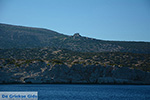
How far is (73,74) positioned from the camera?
69500 millimetres

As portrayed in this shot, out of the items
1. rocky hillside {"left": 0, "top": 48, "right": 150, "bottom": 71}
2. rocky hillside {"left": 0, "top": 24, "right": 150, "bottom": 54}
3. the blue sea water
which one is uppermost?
rocky hillside {"left": 0, "top": 24, "right": 150, "bottom": 54}

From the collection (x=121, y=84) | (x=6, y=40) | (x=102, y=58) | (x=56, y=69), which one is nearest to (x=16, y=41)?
(x=6, y=40)

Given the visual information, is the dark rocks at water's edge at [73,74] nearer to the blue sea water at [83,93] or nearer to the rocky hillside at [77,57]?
the blue sea water at [83,93]

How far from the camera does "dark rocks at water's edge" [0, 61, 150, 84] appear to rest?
223ft

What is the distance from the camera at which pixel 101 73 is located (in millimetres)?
70250

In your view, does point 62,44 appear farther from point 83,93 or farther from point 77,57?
point 83,93

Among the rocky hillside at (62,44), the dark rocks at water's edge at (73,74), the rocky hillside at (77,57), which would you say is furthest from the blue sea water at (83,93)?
the rocky hillside at (62,44)

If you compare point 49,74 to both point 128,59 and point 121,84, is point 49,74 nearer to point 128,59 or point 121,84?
point 121,84

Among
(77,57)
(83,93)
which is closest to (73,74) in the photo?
(83,93)

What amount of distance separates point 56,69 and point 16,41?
259 feet

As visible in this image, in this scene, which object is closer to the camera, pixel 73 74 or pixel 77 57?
pixel 73 74

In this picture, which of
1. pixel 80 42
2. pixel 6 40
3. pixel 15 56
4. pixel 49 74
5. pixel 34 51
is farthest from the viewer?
pixel 80 42

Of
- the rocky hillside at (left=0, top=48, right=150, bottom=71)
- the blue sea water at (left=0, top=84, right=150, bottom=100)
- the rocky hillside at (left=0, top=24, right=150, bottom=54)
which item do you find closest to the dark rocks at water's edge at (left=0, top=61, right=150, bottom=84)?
the blue sea water at (left=0, top=84, right=150, bottom=100)

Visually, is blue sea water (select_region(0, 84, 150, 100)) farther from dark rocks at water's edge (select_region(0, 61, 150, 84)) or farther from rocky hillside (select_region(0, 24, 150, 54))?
rocky hillside (select_region(0, 24, 150, 54))
